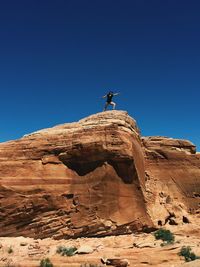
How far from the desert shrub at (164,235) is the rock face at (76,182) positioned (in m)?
0.55

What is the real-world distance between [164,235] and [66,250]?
18.0ft

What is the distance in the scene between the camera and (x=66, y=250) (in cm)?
1905

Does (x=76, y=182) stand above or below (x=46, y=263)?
above

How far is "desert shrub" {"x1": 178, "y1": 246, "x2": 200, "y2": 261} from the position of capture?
58.3 ft

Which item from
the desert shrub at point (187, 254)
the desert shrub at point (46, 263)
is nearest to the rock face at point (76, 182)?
the desert shrub at point (46, 263)

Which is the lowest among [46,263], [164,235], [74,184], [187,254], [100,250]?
[46,263]

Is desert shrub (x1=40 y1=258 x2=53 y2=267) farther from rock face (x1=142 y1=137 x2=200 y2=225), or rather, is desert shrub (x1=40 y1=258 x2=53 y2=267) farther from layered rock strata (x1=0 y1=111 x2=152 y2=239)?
rock face (x1=142 y1=137 x2=200 y2=225)

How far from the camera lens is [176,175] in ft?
86.0

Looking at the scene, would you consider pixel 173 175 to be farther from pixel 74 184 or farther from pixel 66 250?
pixel 66 250

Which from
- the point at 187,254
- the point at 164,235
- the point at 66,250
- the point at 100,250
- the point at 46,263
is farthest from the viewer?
the point at 164,235

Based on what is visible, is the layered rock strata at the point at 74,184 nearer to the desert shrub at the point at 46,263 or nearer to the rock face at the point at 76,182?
the rock face at the point at 76,182

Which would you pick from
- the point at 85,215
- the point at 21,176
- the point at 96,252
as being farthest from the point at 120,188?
the point at 21,176

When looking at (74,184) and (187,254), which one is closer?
(187,254)

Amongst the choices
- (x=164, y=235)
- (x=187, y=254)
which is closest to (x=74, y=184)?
(x=164, y=235)
